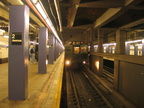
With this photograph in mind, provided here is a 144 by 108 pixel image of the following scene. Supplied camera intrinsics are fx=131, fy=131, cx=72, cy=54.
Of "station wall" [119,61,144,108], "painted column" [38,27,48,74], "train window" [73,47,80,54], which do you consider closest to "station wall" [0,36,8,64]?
"painted column" [38,27,48,74]

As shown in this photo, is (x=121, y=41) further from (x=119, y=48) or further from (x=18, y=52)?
(x=18, y=52)

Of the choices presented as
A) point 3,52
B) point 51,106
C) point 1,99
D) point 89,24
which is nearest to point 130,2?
point 51,106

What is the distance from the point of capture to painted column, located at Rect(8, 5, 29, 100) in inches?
133

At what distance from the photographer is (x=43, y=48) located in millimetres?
7188

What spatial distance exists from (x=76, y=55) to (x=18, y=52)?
10.3 metres

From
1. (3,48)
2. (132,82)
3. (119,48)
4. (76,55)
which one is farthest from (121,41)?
(3,48)

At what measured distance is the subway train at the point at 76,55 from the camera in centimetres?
1353

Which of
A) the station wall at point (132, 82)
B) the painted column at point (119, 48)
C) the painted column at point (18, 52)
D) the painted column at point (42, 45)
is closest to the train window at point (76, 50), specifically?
the painted column at point (119, 48)

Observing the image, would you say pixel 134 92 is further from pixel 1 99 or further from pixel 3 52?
pixel 3 52

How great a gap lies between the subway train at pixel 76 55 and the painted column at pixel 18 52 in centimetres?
999

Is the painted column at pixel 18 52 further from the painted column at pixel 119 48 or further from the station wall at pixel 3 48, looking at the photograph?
the station wall at pixel 3 48

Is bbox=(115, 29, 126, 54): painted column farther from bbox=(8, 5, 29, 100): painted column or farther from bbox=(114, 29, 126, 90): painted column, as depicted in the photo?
bbox=(8, 5, 29, 100): painted column

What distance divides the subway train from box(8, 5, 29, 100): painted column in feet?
32.8

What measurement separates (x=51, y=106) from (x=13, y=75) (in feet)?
4.29
